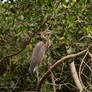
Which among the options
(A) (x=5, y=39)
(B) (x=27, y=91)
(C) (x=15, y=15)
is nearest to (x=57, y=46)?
(C) (x=15, y=15)

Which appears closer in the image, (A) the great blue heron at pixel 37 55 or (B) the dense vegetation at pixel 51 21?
(B) the dense vegetation at pixel 51 21

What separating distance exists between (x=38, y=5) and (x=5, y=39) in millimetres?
1285

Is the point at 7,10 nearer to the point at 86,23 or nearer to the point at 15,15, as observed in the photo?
the point at 15,15

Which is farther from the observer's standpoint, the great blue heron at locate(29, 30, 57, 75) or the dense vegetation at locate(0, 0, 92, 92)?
A: the great blue heron at locate(29, 30, 57, 75)

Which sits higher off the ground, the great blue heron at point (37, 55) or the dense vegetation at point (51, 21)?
the dense vegetation at point (51, 21)

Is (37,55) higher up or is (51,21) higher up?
(51,21)

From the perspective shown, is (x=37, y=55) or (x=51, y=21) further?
(x=37, y=55)

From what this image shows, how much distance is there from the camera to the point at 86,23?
4.14 m

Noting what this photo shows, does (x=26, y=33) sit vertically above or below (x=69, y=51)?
above

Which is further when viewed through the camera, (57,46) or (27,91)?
(27,91)

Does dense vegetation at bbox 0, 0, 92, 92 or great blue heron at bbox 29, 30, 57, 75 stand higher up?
dense vegetation at bbox 0, 0, 92, 92

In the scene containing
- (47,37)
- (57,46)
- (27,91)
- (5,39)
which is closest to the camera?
(47,37)

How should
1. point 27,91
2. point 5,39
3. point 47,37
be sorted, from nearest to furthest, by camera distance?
1. point 47,37
2. point 5,39
3. point 27,91

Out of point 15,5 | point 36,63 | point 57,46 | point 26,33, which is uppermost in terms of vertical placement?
point 15,5
